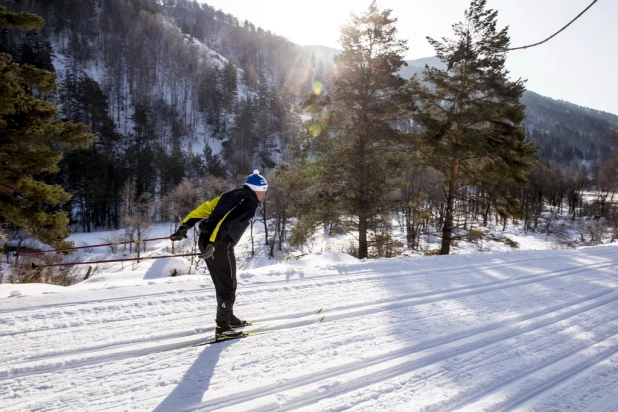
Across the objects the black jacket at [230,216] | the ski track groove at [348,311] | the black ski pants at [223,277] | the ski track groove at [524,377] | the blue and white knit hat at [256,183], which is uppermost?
the blue and white knit hat at [256,183]

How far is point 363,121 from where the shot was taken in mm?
11500

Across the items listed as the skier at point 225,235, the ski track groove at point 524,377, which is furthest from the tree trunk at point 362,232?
the skier at point 225,235

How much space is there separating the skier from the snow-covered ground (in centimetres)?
32

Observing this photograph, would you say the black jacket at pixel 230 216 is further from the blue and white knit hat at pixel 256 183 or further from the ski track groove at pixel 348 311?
the ski track groove at pixel 348 311

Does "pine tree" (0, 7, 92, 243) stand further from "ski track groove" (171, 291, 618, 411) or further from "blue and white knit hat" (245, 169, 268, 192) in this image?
"ski track groove" (171, 291, 618, 411)

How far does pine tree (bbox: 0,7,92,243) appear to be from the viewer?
7.60 metres

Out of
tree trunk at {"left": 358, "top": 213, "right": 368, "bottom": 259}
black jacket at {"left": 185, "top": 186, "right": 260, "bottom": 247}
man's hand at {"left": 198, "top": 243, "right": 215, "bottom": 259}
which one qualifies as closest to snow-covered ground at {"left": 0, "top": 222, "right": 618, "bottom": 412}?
man's hand at {"left": 198, "top": 243, "right": 215, "bottom": 259}

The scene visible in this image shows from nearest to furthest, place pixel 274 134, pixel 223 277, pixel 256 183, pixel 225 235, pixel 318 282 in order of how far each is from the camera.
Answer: pixel 225 235
pixel 223 277
pixel 256 183
pixel 318 282
pixel 274 134

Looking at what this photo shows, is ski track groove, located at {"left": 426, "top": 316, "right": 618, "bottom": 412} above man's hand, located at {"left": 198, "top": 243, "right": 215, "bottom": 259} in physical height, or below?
below

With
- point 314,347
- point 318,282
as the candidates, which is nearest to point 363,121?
point 318,282

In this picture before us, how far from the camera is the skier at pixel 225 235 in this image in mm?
3578

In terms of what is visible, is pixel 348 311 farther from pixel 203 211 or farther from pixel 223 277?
pixel 203 211

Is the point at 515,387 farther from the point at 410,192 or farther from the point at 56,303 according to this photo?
the point at 410,192

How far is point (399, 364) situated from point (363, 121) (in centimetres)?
960
